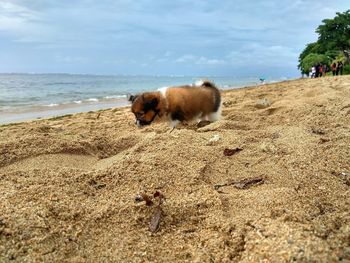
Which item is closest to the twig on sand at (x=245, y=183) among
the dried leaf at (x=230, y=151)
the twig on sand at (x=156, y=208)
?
the twig on sand at (x=156, y=208)

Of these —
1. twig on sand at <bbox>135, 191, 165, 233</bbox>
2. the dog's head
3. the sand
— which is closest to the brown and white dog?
the dog's head

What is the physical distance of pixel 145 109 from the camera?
20.2ft

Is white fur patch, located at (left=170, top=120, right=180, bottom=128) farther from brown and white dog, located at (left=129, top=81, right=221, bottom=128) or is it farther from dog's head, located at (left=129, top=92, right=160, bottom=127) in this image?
dog's head, located at (left=129, top=92, right=160, bottom=127)

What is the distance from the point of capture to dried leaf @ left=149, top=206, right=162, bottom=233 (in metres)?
2.39

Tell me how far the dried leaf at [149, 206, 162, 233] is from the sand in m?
0.02

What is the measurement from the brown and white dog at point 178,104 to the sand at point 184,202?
5.62 feet

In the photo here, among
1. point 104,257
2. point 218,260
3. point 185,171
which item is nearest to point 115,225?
point 104,257

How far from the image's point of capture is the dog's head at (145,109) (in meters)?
6.16

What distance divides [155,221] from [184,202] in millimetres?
293

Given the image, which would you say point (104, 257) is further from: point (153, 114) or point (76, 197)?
point (153, 114)

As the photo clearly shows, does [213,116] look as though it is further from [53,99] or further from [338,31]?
[338,31]

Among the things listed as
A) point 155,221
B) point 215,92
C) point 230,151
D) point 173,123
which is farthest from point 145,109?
point 155,221

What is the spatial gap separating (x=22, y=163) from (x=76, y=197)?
160cm

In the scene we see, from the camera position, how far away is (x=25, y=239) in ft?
7.00
